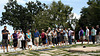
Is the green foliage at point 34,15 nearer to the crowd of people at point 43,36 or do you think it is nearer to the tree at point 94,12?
the tree at point 94,12

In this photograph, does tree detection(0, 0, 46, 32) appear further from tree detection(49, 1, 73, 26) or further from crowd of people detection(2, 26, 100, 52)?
crowd of people detection(2, 26, 100, 52)

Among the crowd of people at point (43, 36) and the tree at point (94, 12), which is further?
the tree at point (94, 12)

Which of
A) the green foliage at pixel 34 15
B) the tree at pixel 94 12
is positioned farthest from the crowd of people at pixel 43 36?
the green foliage at pixel 34 15

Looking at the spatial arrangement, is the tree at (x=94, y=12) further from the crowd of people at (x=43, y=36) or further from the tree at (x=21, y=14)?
the crowd of people at (x=43, y=36)

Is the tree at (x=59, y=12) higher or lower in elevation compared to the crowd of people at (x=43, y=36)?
higher

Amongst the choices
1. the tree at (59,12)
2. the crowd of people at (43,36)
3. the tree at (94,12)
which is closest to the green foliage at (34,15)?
the tree at (59,12)

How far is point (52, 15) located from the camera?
56.5m

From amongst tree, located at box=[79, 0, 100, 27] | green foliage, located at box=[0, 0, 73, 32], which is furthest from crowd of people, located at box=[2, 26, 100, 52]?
green foliage, located at box=[0, 0, 73, 32]

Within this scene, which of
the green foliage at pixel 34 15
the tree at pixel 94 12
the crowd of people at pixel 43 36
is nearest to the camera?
the crowd of people at pixel 43 36

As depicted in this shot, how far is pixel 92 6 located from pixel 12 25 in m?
23.2

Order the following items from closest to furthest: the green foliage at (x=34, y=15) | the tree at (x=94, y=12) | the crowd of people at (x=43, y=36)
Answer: the crowd of people at (x=43, y=36)
the tree at (x=94, y=12)
the green foliage at (x=34, y=15)

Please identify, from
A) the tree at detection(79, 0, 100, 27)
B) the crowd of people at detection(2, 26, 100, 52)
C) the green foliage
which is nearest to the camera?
the crowd of people at detection(2, 26, 100, 52)

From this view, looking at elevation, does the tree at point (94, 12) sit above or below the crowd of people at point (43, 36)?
above

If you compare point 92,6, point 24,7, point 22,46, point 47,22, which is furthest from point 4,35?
point 24,7
